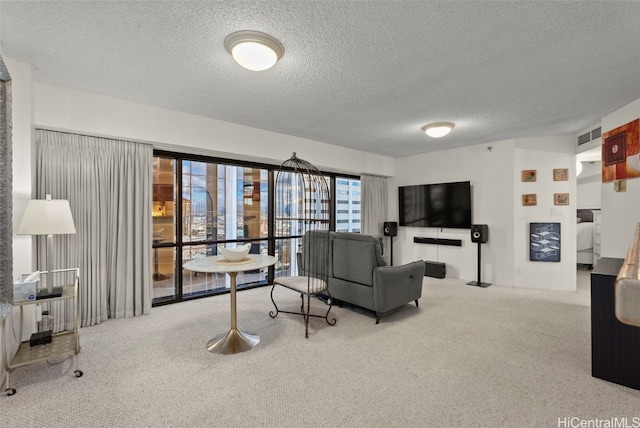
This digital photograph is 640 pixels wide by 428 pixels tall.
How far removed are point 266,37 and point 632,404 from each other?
3448mm

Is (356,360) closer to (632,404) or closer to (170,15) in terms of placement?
(632,404)

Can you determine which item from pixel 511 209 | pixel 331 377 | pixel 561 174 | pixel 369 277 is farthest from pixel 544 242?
pixel 331 377

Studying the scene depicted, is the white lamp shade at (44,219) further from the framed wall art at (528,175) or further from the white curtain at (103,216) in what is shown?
the framed wall art at (528,175)

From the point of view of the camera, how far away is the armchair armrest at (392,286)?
3.15 meters

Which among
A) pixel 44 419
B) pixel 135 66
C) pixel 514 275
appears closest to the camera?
pixel 44 419

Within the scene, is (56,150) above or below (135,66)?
below

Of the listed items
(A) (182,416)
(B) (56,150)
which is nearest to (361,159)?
(B) (56,150)

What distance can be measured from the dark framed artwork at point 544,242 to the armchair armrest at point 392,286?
2.60 meters

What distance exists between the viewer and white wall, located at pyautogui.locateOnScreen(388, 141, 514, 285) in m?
4.84

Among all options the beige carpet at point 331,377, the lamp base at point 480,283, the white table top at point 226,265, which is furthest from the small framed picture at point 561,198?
the white table top at point 226,265

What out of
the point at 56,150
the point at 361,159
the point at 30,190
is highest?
the point at 361,159

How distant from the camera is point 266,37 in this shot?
6.55ft

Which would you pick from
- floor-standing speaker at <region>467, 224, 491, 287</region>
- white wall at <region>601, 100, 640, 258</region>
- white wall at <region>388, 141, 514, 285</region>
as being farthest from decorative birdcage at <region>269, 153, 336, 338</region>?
white wall at <region>601, 100, 640, 258</region>

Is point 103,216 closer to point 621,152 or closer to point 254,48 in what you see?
point 254,48
